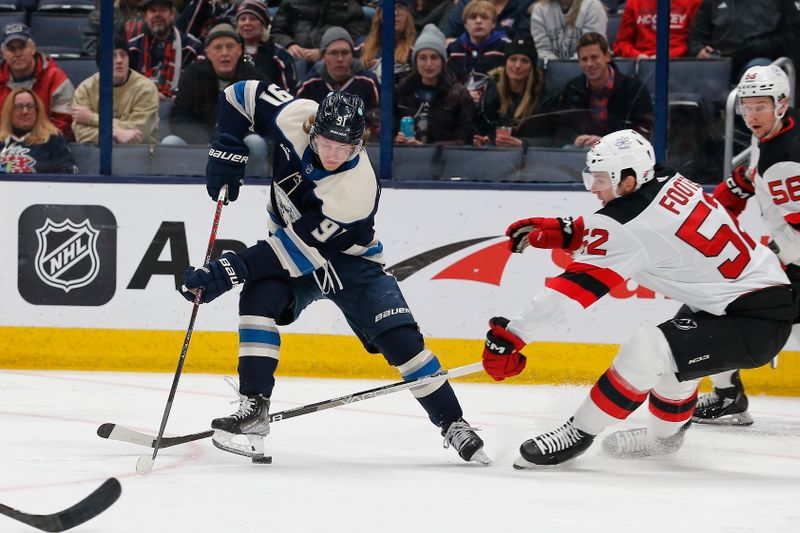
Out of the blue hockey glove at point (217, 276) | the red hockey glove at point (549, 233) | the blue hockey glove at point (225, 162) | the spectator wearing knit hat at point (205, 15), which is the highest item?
the spectator wearing knit hat at point (205, 15)

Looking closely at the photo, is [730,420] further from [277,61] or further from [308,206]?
[277,61]

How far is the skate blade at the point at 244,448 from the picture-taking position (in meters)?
3.52

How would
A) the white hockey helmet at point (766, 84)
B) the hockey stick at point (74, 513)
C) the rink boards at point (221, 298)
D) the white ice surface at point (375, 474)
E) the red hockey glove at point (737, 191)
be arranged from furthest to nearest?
the rink boards at point (221, 298) → the red hockey glove at point (737, 191) → the white hockey helmet at point (766, 84) → the white ice surface at point (375, 474) → the hockey stick at point (74, 513)

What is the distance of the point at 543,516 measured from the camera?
9.70ft

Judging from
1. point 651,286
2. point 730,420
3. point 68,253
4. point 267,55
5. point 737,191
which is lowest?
point 730,420

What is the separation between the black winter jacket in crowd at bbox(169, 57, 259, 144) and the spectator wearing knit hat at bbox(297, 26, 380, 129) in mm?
292

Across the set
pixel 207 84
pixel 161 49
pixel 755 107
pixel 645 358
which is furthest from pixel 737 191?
pixel 161 49

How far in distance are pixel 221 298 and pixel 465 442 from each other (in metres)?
2.02

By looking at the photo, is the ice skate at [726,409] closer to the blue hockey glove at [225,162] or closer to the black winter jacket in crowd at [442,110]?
the black winter jacket in crowd at [442,110]

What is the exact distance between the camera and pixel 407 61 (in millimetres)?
5344

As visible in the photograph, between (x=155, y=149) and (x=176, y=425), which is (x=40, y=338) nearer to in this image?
(x=155, y=149)

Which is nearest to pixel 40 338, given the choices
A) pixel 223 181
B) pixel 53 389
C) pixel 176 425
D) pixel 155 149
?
pixel 53 389

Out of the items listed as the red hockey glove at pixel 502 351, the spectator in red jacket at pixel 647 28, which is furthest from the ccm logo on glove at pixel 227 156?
the spectator in red jacket at pixel 647 28

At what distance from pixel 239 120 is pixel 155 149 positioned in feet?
5.63
